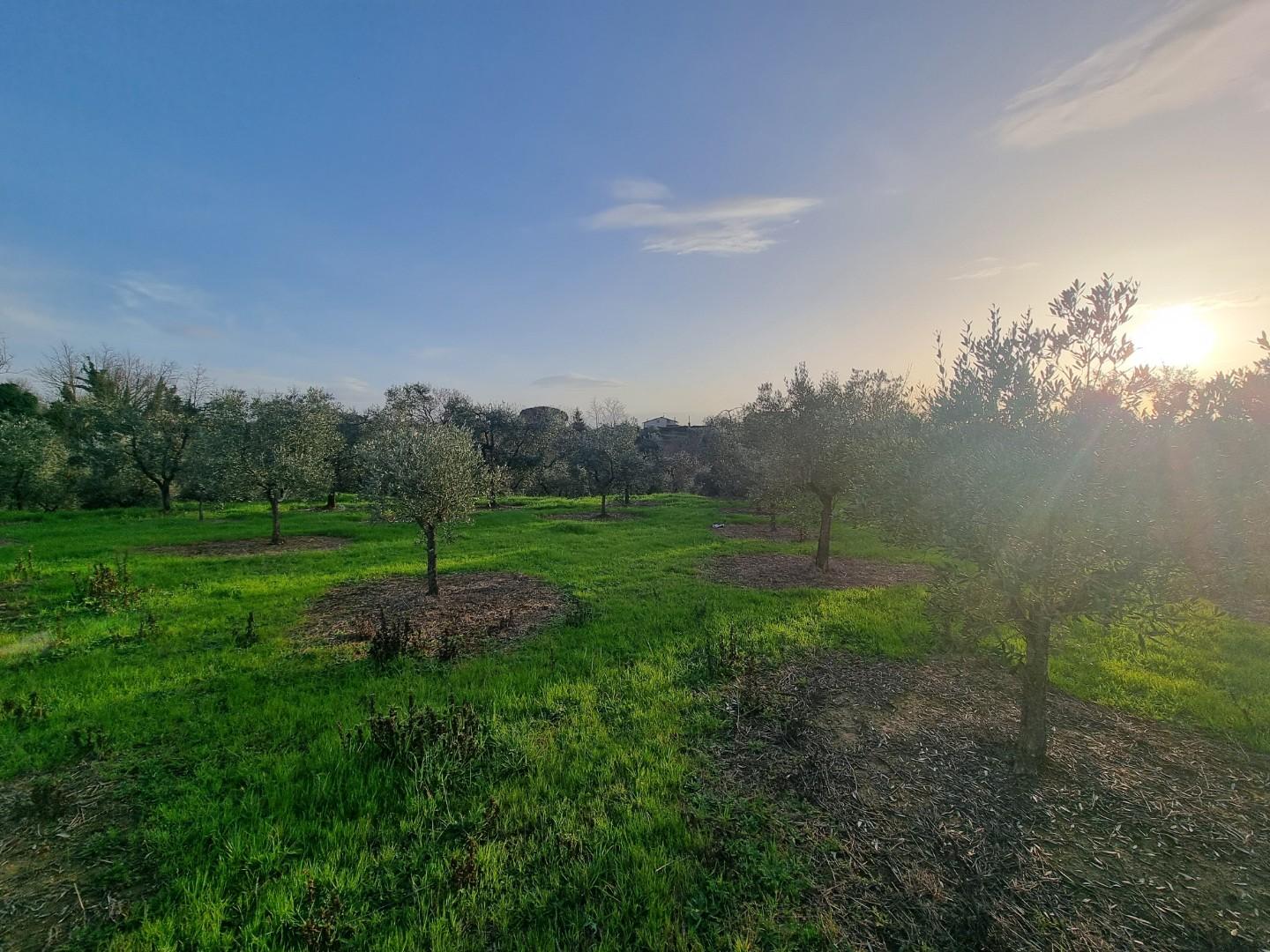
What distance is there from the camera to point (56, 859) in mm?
5859

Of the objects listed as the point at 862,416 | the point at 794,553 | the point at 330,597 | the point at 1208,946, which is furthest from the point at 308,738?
the point at 794,553

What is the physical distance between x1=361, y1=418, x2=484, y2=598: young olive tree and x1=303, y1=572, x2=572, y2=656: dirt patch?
1.46m

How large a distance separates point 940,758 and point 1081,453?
16.7ft

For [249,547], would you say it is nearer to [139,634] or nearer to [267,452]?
[267,452]

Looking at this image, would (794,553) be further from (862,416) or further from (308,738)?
(308,738)

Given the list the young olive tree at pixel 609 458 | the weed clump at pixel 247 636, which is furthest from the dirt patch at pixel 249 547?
the young olive tree at pixel 609 458

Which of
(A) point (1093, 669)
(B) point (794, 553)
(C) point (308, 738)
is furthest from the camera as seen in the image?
(B) point (794, 553)

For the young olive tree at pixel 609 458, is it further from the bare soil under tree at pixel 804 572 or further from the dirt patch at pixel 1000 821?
the dirt patch at pixel 1000 821

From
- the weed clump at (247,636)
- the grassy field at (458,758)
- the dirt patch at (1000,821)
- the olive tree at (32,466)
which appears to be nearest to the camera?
the dirt patch at (1000,821)

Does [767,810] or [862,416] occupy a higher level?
[862,416]

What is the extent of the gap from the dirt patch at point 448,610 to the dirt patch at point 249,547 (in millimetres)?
10806

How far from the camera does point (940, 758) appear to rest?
25.1ft

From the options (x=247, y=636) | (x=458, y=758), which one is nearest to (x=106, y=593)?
(x=247, y=636)

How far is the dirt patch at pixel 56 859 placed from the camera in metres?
5.05
